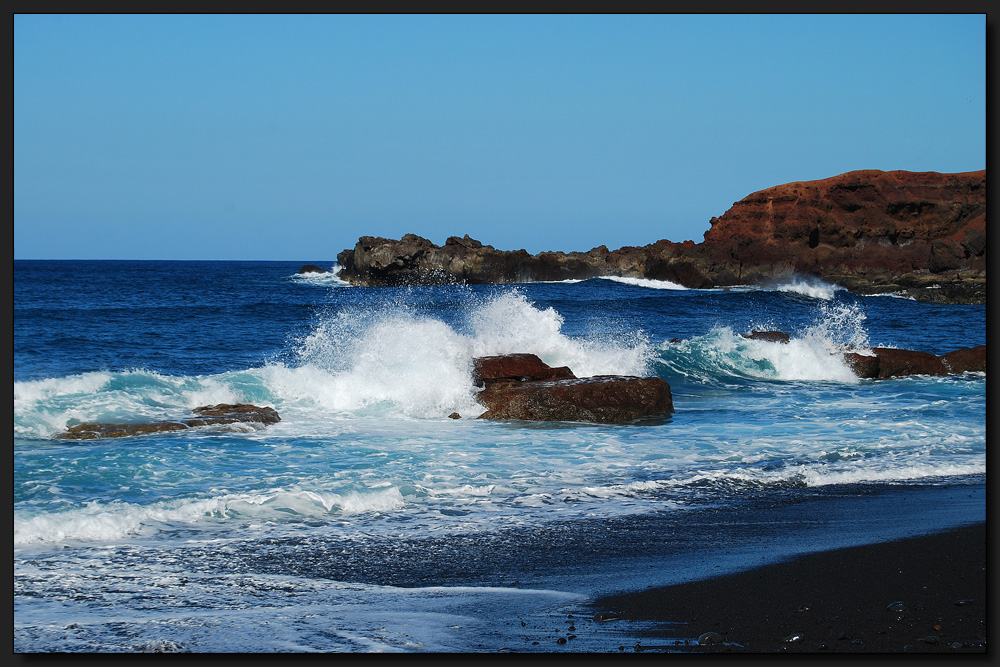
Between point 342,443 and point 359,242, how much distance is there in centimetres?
4189

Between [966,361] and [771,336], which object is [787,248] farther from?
[966,361]

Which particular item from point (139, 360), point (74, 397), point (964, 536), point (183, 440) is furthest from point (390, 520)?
point (139, 360)

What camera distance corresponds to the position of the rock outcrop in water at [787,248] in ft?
137

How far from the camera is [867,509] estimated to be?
206 inches

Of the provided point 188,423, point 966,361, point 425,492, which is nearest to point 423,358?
point 188,423

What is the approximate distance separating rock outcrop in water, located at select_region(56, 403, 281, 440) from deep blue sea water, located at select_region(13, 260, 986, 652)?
184mm

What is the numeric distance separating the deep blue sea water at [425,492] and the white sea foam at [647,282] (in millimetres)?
28965

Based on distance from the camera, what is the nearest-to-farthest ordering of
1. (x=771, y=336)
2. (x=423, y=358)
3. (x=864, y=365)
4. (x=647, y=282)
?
(x=423, y=358) < (x=864, y=365) < (x=771, y=336) < (x=647, y=282)

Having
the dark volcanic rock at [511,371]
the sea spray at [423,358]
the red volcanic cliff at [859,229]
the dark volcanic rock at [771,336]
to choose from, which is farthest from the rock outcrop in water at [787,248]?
the dark volcanic rock at [511,371]

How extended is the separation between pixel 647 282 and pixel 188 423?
38.3 meters

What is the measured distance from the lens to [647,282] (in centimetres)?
4403

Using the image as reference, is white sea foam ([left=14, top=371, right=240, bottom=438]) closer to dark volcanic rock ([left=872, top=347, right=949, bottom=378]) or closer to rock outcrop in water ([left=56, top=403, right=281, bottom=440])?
rock outcrop in water ([left=56, top=403, right=281, bottom=440])

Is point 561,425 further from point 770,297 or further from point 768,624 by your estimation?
point 770,297

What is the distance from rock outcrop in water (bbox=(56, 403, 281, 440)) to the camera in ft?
23.3
